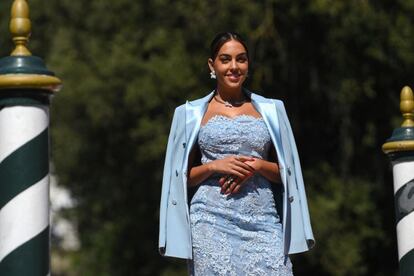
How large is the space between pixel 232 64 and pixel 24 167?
1.31 metres

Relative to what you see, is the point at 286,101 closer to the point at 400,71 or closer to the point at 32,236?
the point at 400,71

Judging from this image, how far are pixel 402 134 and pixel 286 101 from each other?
8328 millimetres

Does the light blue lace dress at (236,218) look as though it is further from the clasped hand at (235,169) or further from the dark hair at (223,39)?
the dark hair at (223,39)

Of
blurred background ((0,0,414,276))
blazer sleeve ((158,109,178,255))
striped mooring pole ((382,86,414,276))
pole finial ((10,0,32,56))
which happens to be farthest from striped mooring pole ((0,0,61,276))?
blurred background ((0,0,414,276))

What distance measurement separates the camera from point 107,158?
18859mm

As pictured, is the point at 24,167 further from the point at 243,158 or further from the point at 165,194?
the point at 243,158

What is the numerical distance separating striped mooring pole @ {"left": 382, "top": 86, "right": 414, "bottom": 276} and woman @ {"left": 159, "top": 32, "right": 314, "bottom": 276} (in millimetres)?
1851

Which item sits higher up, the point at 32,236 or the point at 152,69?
the point at 152,69

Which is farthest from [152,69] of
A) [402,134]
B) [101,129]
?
[402,134]

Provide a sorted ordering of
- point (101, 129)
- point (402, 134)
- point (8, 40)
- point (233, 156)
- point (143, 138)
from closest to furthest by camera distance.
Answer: point (233, 156) < point (402, 134) < point (143, 138) < point (101, 129) < point (8, 40)

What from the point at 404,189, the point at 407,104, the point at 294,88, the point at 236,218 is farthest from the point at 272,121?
the point at 294,88

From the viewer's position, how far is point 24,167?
5.45 metres

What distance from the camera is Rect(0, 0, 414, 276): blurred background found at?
15.4 meters

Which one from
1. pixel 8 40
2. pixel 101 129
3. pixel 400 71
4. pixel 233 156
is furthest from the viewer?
pixel 8 40
